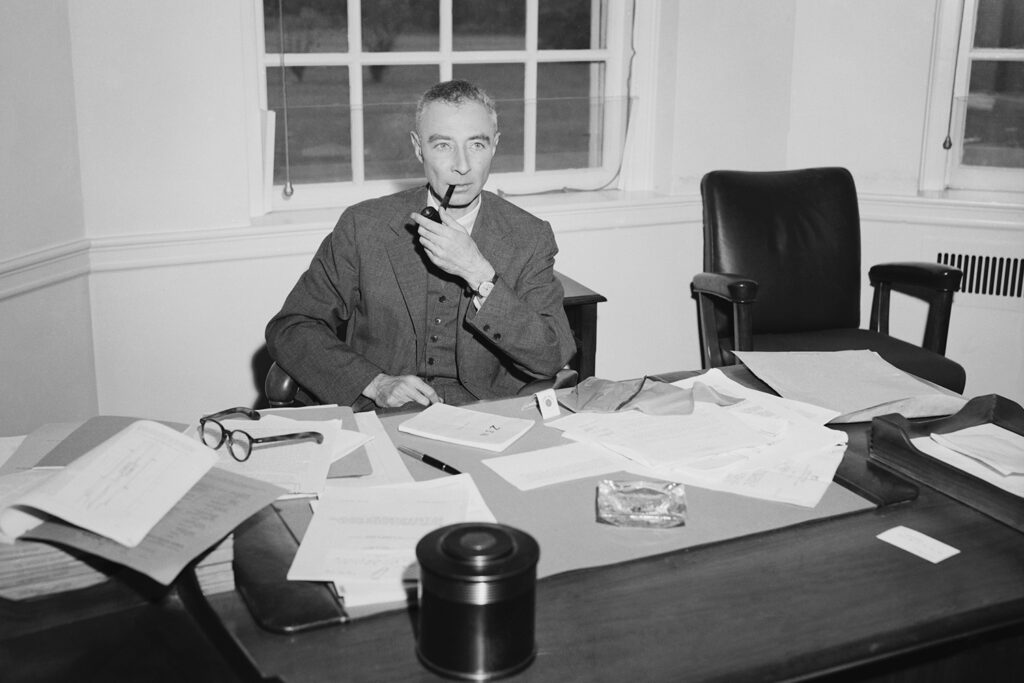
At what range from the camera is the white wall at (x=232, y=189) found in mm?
2611

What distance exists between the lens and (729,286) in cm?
289

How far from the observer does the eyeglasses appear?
1.55 meters

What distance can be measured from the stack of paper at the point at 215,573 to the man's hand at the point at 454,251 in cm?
100

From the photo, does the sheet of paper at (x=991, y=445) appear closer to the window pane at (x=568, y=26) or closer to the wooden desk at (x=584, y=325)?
the wooden desk at (x=584, y=325)

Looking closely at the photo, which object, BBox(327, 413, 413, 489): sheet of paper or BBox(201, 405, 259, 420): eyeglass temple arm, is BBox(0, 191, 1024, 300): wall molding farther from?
BBox(327, 413, 413, 489): sheet of paper

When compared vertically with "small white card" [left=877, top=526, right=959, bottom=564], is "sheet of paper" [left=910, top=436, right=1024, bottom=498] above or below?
above

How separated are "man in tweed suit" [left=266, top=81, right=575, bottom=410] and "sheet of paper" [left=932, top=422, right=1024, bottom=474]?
0.84 metres

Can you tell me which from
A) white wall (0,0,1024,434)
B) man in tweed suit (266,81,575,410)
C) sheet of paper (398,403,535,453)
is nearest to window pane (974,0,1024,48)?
white wall (0,0,1024,434)

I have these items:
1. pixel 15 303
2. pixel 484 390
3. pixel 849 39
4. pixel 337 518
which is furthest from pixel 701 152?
pixel 337 518

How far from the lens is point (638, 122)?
3580 mm

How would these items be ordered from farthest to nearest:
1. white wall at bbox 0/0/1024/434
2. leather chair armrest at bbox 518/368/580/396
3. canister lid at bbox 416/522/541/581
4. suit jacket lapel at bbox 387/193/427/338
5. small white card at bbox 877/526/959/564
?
white wall at bbox 0/0/1024/434
suit jacket lapel at bbox 387/193/427/338
leather chair armrest at bbox 518/368/580/396
small white card at bbox 877/526/959/564
canister lid at bbox 416/522/541/581

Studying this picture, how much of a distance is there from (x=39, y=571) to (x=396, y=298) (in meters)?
1.21

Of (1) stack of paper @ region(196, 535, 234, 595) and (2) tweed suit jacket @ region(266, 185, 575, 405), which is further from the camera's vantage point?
(2) tweed suit jacket @ region(266, 185, 575, 405)

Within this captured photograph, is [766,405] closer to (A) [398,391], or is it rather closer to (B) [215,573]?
(A) [398,391]
